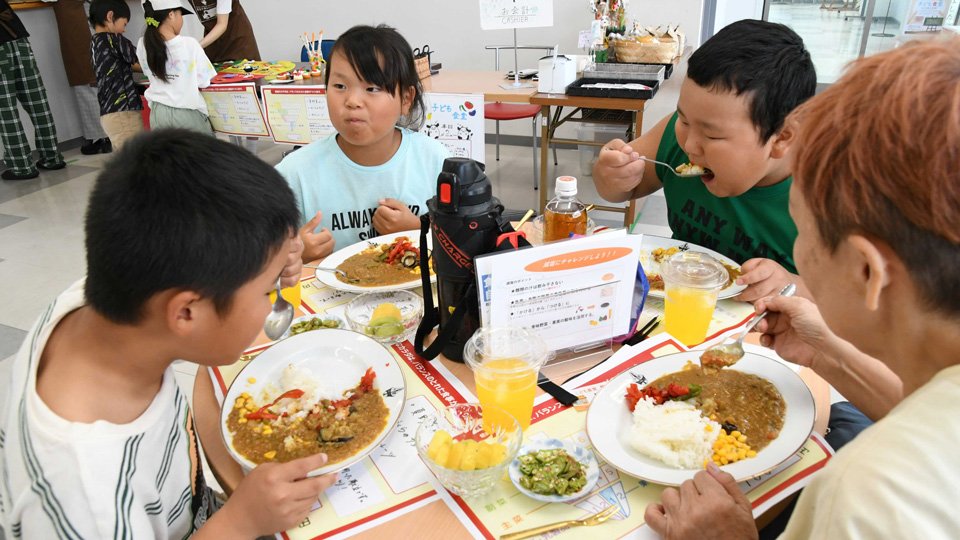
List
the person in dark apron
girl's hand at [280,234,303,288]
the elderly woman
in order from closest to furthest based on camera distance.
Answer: the elderly woman, girl's hand at [280,234,303,288], the person in dark apron

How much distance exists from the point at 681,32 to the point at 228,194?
4.67 meters

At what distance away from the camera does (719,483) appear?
2.96ft

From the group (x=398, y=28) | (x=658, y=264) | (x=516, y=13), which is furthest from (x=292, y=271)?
(x=398, y=28)

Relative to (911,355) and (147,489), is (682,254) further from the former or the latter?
(147,489)

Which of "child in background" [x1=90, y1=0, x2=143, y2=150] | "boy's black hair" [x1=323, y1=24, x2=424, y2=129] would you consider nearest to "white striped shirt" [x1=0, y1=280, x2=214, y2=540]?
"boy's black hair" [x1=323, y1=24, x2=424, y2=129]

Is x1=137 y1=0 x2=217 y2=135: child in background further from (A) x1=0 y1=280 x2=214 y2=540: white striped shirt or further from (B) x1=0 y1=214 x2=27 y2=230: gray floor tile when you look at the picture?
(A) x1=0 y1=280 x2=214 y2=540: white striped shirt

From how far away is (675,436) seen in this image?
39.5 inches

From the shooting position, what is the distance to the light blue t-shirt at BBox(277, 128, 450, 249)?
2.11 m

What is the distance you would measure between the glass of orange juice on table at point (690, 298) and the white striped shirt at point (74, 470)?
1.02 m

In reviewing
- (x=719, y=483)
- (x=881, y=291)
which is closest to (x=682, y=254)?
(x=719, y=483)

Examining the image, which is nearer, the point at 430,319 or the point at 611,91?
the point at 430,319

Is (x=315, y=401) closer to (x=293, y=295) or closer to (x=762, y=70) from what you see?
(x=293, y=295)

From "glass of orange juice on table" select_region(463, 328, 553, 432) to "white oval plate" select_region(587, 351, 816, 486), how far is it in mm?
125

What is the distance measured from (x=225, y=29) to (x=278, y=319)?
4887 mm
